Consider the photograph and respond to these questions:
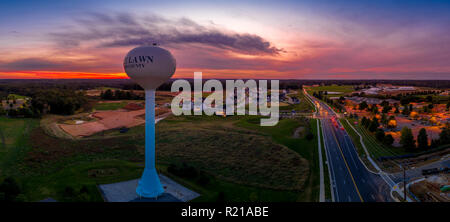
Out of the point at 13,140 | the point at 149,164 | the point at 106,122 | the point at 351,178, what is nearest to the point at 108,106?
the point at 106,122

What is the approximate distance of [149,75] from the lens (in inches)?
808

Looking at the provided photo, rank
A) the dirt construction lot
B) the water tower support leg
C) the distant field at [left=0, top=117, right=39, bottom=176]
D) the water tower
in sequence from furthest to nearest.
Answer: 1. the dirt construction lot
2. the distant field at [left=0, top=117, right=39, bottom=176]
3. the water tower support leg
4. the water tower

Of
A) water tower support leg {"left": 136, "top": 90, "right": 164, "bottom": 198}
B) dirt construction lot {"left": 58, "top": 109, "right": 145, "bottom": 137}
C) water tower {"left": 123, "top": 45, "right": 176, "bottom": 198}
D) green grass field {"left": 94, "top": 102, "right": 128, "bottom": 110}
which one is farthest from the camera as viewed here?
green grass field {"left": 94, "top": 102, "right": 128, "bottom": 110}

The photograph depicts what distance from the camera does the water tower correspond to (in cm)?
2012

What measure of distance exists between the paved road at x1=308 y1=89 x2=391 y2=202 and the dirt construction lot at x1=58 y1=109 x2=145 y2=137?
45240 millimetres

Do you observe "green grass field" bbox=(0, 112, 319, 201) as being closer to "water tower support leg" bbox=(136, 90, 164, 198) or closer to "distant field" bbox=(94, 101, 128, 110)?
"water tower support leg" bbox=(136, 90, 164, 198)

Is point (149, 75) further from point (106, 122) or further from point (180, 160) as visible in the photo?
point (106, 122)

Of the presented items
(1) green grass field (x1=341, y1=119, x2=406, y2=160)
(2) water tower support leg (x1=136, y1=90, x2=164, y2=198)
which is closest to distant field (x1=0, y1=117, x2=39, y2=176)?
(2) water tower support leg (x1=136, y1=90, x2=164, y2=198)

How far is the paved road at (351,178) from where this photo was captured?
26.9 metres

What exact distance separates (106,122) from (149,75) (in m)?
48.5

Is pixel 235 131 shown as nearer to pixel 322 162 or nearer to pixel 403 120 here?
pixel 322 162

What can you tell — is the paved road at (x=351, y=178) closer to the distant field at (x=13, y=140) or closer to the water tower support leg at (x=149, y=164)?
the water tower support leg at (x=149, y=164)

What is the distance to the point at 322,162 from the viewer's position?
3647 cm

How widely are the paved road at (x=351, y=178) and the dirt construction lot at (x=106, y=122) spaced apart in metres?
45.2
